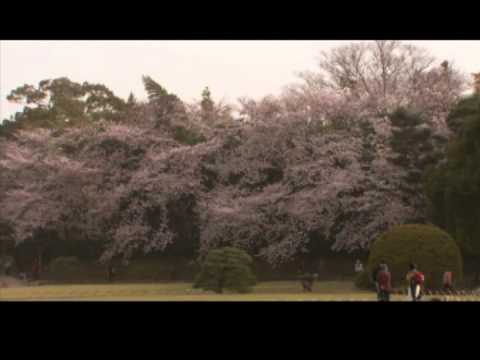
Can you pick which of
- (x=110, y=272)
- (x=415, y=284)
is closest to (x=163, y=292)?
(x=110, y=272)

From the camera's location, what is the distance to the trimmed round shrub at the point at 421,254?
2789 centimetres

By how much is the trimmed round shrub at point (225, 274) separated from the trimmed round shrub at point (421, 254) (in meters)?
5.42

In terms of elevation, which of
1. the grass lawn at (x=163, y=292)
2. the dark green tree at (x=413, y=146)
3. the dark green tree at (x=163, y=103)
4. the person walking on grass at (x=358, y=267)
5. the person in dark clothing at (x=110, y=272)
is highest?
the dark green tree at (x=163, y=103)

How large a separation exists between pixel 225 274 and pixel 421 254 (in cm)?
787

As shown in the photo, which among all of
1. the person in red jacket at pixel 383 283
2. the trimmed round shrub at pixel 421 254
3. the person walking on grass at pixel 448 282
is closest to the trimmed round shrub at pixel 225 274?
the trimmed round shrub at pixel 421 254

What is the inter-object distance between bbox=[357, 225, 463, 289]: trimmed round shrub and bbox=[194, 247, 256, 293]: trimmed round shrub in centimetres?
542

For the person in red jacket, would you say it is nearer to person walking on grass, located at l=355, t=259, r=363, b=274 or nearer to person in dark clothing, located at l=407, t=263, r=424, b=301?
person in dark clothing, located at l=407, t=263, r=424, b=301

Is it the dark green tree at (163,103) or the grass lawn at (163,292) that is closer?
the grass lawn at (163,292)

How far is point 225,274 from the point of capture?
3098cm

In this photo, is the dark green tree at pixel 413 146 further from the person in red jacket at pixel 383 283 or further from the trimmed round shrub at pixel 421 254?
the person in red jacket at pixel 383 283

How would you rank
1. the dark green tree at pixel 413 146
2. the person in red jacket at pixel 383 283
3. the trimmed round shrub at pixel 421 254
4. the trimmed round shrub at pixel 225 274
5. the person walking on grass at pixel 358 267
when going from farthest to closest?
the person walking on grass at pixel 358 267
the dark green tree at pixel 413 146
the trimmed round shrub at pixel 225 274
the trimmed round shrub at pixel 421 254
the person in red jacket at pixel 383 283

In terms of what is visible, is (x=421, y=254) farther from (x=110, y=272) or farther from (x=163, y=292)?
(x=110, y=272)

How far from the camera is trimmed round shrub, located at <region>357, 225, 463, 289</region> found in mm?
27891

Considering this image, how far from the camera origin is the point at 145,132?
41750 mm
